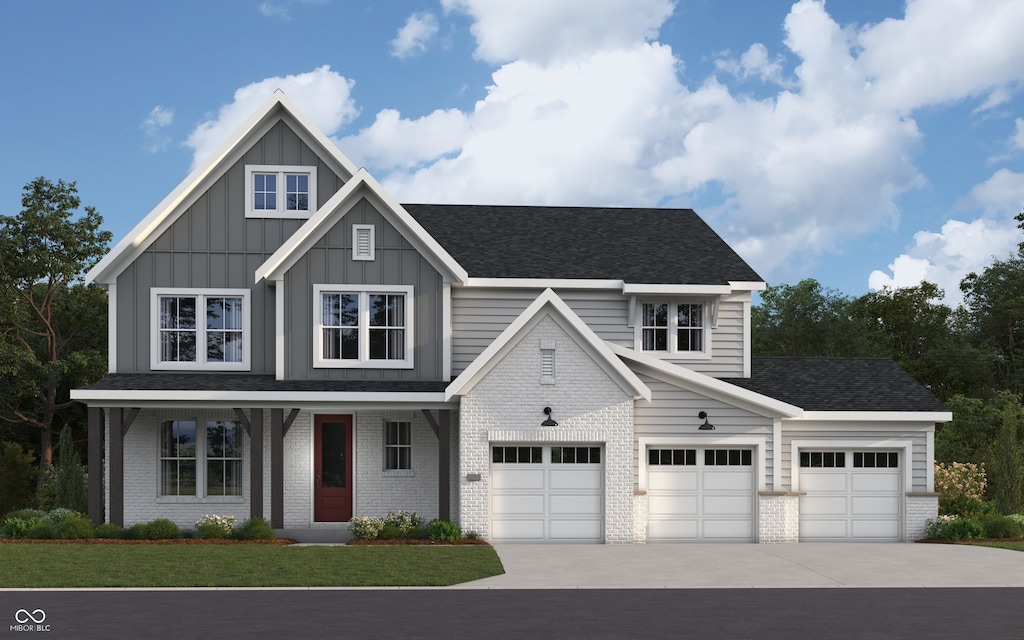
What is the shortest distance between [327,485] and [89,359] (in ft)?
60.7

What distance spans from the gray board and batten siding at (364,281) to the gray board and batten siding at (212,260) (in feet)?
3.19

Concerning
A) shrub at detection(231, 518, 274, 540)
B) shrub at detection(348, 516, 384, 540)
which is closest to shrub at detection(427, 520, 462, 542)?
shrub at detection(348, 516, 384, 540)

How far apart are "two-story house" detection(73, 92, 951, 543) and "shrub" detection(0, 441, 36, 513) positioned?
15.5 meters

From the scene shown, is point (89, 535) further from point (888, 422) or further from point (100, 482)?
point (888, 422)

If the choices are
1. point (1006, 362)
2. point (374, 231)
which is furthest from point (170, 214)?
point (1006, 362)

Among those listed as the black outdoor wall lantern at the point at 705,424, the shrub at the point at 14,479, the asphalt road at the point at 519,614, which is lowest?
the shrub at the point at 14,479

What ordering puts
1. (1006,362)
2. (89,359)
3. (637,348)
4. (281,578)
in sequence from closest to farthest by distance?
(281,578) < (637,348) < (89,359) < (1006,362)

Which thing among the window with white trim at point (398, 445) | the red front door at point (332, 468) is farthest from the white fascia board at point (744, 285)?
the red front door at point (332, 468)

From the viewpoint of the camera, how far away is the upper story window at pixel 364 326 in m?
25.2

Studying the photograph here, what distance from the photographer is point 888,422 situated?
2527 centimetres

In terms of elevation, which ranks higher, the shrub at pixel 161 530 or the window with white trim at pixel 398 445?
the window with white trim at pixel 398 445

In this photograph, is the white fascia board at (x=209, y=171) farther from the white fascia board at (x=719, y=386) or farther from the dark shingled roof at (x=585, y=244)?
the white fascia board at (x=719, y=386)

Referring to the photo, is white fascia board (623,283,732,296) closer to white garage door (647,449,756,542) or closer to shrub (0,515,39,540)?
white garage door (647,449,756,542)

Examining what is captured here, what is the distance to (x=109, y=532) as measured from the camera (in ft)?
75.9
